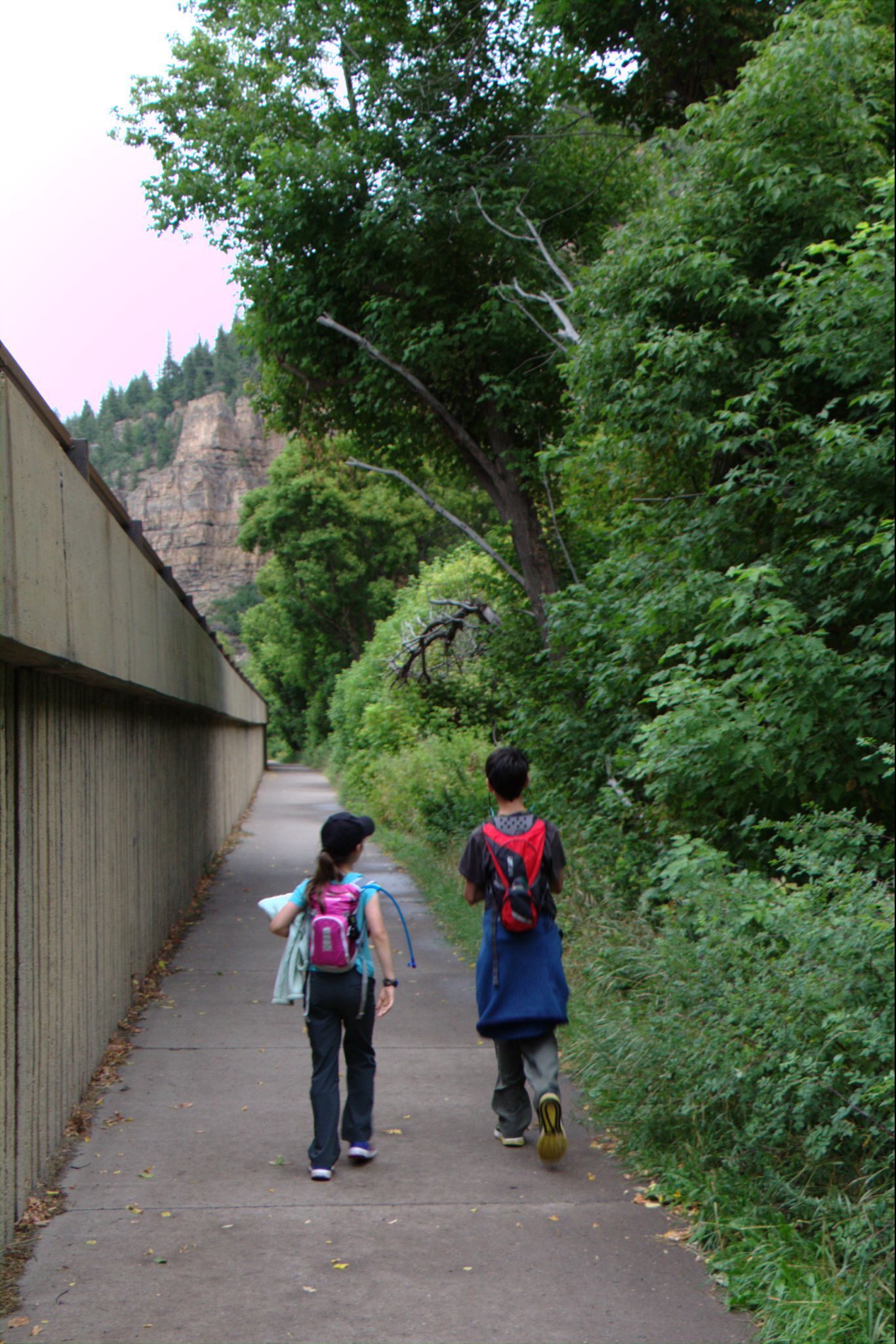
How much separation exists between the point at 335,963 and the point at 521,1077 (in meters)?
1.09

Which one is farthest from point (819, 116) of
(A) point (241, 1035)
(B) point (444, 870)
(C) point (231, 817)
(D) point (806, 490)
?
(C) point (231, 817)

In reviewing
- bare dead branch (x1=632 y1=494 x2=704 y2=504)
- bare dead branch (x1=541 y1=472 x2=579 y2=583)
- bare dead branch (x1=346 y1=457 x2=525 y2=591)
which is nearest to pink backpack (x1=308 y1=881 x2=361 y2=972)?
bare dead branch (x1=632 y1=494 x2=704 y2=504)

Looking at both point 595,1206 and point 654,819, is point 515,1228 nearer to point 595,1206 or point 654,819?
point 595,1206

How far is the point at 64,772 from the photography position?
5.62m

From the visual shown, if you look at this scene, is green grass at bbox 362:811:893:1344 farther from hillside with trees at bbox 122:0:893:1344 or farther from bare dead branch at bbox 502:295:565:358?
bare dead branch at bbox 502:295:565:358

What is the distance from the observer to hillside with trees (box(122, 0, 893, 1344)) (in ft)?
14.2

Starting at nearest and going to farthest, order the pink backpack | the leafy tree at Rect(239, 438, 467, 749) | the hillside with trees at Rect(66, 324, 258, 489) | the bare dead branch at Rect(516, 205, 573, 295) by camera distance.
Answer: the pink backpack, the bare dead branch at Rect(516, 205, 573, 295), the leafy tree at Rect(239, 438, 467, 749), the hillside with trees at Rect(66, 324, 258, 489)

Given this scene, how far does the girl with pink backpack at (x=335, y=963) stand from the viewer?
4.94 m

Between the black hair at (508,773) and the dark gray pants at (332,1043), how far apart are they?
0.95 metres

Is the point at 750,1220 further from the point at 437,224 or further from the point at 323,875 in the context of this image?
the point at 437,224

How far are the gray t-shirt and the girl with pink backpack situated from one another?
1.44ft

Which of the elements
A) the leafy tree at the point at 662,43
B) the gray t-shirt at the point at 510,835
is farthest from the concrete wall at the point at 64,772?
the leafy tree at the point at 662,43

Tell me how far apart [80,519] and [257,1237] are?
303 cm

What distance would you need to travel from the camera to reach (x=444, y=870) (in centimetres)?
1493
